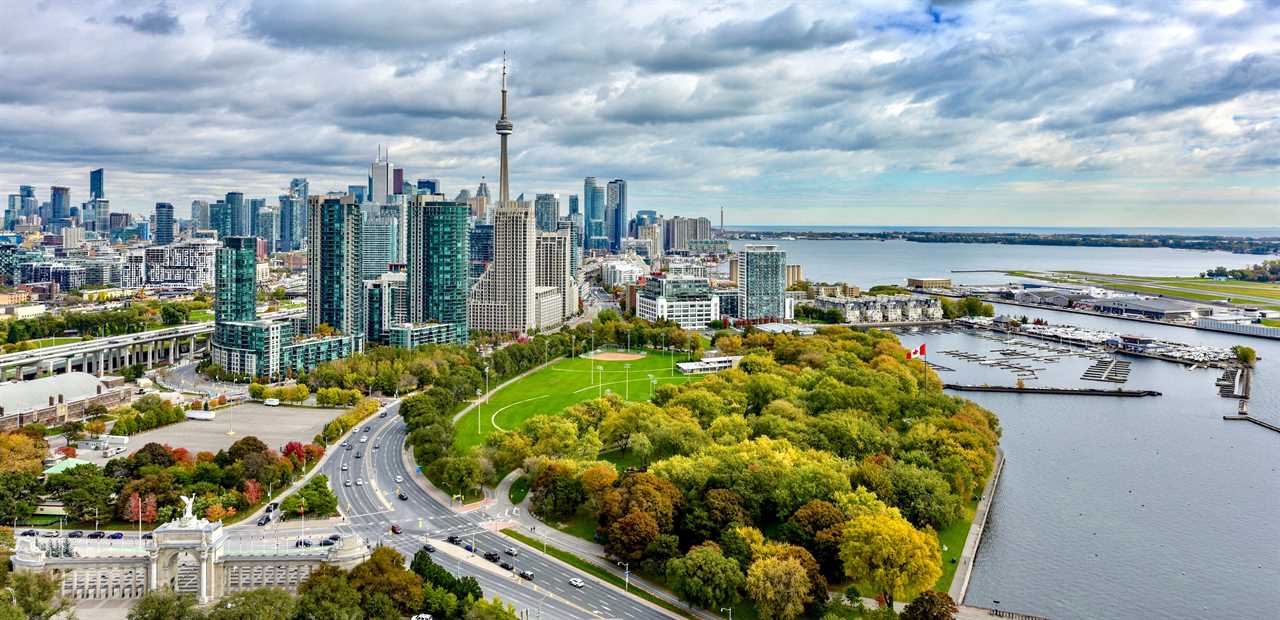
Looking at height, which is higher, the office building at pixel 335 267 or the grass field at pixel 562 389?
the office building at pixel 335 267

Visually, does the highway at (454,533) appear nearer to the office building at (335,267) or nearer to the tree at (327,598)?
the tree at (327,598)

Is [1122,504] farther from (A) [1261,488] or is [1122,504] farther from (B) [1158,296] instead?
(B) [1158,296]

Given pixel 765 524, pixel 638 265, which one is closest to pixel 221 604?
pixel 765 524

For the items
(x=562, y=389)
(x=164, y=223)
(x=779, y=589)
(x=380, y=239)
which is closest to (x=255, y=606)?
(x=779, y=589)

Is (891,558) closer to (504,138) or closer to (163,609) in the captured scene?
(163,609)

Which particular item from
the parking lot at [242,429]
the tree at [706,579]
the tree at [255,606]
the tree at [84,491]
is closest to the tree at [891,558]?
the tree at [706,579]
